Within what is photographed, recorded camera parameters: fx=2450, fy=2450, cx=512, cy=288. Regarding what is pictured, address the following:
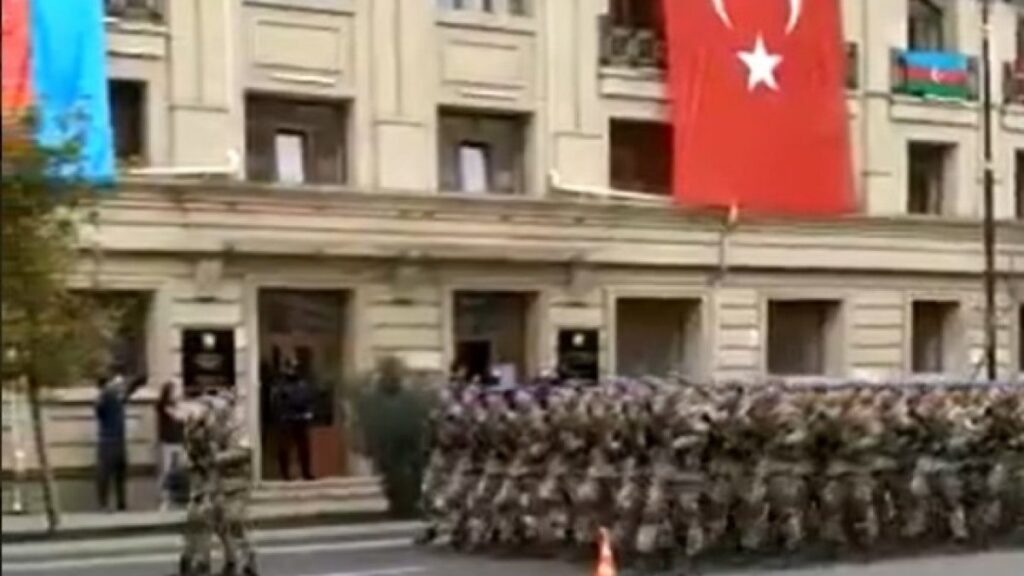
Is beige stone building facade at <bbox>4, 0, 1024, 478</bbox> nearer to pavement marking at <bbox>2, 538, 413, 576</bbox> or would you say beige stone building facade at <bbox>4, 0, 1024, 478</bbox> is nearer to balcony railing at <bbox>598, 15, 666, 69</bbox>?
balcony railing at <bbox>598, 15, 666, 69</bbox>

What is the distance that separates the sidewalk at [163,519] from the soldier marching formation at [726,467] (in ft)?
20.5

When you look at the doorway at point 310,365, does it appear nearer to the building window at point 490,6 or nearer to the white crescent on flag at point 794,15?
the building window at point 490,6

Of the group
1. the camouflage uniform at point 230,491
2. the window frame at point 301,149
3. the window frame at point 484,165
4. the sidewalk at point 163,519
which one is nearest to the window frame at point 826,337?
the window frame at point 484,165

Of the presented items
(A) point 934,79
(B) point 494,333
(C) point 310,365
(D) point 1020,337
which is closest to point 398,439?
(C) point 310,365

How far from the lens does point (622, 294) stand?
4162cm

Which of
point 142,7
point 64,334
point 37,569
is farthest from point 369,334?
point 64,334

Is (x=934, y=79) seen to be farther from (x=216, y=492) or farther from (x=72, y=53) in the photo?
(x=216, y=492)

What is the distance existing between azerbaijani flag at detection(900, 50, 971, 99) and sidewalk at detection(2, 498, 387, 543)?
15911 millimetres

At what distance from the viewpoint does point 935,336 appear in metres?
47.8

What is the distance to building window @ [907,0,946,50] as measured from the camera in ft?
154

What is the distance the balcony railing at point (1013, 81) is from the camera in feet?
157

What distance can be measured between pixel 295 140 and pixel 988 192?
13.6 meters

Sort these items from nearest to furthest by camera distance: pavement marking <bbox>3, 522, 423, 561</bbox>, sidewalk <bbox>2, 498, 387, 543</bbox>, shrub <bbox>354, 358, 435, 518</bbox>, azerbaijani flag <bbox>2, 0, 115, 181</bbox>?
pavement marking <bbox>3, 522, 423, 561</bbox> < sidewalk <bbox>2, 498, 387, 543</bbox> < shrub <bbox>354, 358, 435, 518</bbox> < azerbaijani flag <bbox>2, 0, 115, 181</bbox>

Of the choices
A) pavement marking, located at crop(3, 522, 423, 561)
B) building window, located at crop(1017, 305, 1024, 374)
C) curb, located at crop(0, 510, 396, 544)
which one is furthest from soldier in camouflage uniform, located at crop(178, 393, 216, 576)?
building window, located at crop(1017, 305, 1024, 374)
